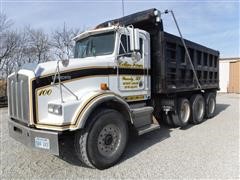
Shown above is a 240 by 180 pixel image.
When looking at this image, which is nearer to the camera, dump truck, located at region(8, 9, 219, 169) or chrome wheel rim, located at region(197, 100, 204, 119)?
dump truck, located at region(8, 9, 219, 169)

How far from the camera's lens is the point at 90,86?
14.9 feet

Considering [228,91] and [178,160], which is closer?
[178,160]

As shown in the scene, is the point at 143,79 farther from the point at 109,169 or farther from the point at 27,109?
the point at 27,109

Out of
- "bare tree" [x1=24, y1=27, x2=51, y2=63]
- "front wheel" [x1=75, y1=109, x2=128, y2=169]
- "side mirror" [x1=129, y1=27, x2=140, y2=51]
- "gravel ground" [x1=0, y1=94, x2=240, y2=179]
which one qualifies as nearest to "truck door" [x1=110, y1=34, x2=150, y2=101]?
"side mirror" [x1=129, y1=27, x2=140, y2=51]

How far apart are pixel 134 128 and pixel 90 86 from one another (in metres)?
1.41

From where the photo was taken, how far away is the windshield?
5.11 m

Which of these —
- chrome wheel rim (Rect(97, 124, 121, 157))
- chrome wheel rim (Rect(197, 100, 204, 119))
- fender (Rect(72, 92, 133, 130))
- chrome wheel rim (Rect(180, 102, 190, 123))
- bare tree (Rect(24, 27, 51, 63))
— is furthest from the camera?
bare tree (Rect(24, 27, 51, 63))

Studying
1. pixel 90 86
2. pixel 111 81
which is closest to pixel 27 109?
pixel 90 86

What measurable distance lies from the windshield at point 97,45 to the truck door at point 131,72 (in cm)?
21

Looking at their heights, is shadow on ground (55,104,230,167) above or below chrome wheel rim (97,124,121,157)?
below

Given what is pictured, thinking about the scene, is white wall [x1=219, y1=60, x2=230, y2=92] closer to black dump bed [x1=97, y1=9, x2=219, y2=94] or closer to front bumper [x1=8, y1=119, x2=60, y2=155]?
black dump bed [x1=97, y1=9, x2=219, y2=94]

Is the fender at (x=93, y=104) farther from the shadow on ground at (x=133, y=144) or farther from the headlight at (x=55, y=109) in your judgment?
the shadow on ground at (x=133, y=144)

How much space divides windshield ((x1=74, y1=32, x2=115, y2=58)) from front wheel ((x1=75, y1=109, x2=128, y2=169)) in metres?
1.35

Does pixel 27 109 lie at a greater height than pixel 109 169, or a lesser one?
greater
